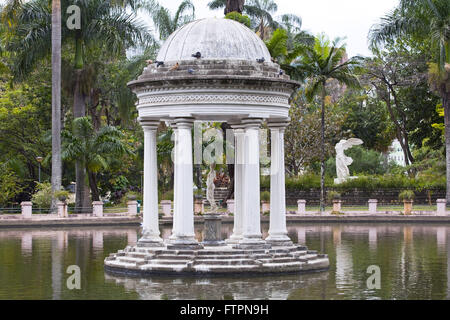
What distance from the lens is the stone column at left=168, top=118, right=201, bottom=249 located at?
22109mm

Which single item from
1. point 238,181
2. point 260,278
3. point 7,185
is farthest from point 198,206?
point 260,278

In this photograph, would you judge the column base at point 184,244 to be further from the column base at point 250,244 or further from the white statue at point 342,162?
the white statue at point 342,162

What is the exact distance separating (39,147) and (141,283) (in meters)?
40.7

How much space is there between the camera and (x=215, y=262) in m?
21.7

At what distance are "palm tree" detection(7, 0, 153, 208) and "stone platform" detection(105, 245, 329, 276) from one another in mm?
30283

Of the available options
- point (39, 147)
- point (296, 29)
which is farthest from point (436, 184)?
point (39, 147)

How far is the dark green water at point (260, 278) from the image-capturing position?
18.8 metres

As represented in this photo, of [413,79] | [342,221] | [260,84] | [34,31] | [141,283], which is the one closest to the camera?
[141,283]

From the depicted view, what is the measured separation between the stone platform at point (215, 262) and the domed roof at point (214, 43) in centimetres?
506

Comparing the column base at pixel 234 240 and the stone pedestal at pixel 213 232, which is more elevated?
the stone pedestal at pixel 213 232

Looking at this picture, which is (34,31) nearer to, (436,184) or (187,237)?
(436,184)

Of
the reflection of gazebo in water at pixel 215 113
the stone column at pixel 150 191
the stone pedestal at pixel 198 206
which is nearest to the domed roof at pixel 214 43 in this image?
the reflection of gazebo in water at pixel 215 113

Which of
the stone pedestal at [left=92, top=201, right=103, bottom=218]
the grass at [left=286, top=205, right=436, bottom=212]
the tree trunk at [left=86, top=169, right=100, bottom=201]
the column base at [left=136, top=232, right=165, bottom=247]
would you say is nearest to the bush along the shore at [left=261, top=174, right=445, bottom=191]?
the grass at [left=286, top=205, right=436, bottom=212]

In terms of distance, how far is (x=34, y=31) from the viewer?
5241 cm
